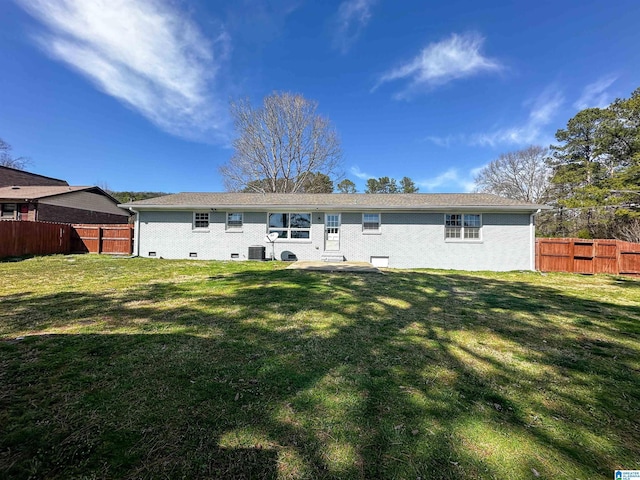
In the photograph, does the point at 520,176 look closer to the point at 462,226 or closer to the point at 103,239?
the point at 462,226

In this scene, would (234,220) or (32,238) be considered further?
(234,220)

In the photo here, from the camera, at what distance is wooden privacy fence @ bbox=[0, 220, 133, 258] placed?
41.2 feet

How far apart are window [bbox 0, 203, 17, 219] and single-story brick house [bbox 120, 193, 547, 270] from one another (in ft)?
42.8

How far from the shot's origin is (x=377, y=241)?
12758 mm

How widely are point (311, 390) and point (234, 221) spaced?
12011 mm

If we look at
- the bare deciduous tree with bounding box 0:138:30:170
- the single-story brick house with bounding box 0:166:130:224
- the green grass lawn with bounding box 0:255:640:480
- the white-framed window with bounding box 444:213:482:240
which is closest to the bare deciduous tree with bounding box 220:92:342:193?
the single-story brick house with bounding box 0:166:130:224

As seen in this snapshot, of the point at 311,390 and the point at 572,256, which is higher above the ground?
the point at 572,256

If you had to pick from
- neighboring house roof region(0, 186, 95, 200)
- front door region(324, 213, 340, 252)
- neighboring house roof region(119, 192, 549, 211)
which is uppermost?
neighboring house roof region(0, 186, 95, 200)

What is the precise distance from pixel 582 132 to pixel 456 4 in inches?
833

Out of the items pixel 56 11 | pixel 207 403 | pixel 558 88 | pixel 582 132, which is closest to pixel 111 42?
pixel 56 11

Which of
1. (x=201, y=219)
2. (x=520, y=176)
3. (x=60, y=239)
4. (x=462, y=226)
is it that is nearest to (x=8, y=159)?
(x=60, y=239)

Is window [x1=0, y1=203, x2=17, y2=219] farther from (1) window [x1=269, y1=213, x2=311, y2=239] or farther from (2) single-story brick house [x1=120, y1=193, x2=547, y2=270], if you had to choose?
(1) window [x1=269, y1=213, x2=311, y2=239]

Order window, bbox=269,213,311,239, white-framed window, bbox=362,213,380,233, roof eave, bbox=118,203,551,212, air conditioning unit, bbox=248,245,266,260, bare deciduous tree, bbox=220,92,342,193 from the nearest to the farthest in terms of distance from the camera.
Answer: roof eave, bbox=118,203,551,212 < white-framed window, bbox=362,213,380,233 < air conditioning unit, bbox=248,245,266,260 < window, bbox=269,213,311,239 < bare deciduous tree, bbox=220,92,342,193

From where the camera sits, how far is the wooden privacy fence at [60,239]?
12555mm
